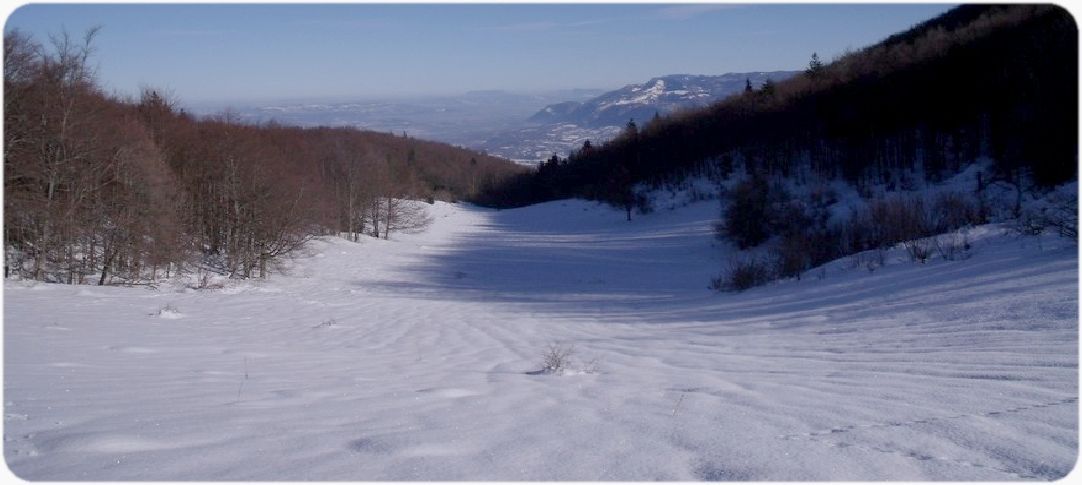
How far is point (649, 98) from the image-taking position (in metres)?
102

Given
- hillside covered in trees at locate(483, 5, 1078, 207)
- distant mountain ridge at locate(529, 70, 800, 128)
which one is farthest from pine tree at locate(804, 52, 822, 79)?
distant mountain ridge at locate(529, 70, 800, 128)

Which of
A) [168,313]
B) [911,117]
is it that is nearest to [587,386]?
[168,313]

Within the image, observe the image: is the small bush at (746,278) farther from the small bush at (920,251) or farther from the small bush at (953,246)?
the small bush at (953,246)

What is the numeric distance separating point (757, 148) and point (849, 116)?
20.5 ft

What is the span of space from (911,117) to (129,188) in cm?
3863

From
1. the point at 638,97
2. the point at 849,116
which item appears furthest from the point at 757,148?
the point at 638,97

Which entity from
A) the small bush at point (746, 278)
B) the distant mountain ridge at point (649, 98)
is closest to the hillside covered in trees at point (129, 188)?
the small bush at point (746, 278)

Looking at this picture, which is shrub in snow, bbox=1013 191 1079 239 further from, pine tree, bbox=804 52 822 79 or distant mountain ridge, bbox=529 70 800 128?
A: distant mountain ridge, bbox=529 70 800 128

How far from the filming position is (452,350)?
840 centimetres

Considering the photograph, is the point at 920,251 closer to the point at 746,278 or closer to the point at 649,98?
the point at 746,278

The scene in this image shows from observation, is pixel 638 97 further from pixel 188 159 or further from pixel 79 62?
pixel 79 62

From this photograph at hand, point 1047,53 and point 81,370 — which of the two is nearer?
point 81,370

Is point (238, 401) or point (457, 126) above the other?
point (457, 126)

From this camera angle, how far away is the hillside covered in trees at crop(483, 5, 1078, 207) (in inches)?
1064
